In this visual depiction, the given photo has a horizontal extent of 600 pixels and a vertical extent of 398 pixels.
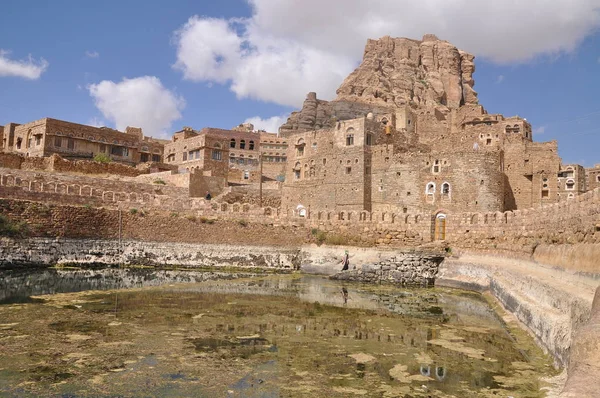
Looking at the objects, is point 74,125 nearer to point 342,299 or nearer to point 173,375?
point 342,299

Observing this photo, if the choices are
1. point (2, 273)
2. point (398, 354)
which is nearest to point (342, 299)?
point (398, 354)

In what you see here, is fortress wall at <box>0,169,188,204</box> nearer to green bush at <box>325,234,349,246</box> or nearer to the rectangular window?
green bush at <box>325,234,349,246</box>

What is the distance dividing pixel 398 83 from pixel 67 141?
4523 cm

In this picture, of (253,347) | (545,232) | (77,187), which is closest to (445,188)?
(545,232)

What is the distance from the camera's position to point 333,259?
75.9 ft

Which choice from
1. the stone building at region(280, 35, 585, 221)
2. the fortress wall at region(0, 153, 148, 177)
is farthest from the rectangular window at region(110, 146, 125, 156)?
the stone building at region(280, 35, 585, 221)

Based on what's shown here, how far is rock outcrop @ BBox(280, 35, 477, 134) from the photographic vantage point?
6481cm

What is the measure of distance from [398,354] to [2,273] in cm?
1501

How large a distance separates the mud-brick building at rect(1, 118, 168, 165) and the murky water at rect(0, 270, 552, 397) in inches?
1127

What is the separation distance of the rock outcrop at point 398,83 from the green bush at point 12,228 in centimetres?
4687

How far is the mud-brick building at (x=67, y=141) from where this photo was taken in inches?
1580

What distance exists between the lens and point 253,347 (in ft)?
29.1

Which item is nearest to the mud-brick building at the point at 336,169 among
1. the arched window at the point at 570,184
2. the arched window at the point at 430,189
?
the arched window at the point at 430,189

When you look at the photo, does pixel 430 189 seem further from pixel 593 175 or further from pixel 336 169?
pixel 593 175
